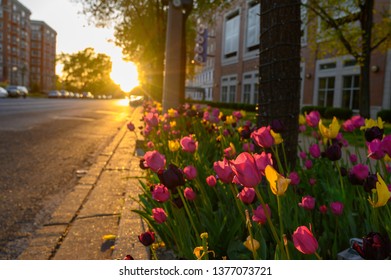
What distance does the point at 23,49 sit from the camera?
287 feet

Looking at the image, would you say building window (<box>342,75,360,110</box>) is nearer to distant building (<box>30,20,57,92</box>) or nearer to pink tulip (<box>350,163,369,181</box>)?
pink tulip (<box>350,163,369,181</box>)

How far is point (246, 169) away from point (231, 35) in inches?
1658

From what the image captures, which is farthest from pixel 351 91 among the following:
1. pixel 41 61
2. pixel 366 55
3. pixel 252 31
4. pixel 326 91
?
pixel 41 61

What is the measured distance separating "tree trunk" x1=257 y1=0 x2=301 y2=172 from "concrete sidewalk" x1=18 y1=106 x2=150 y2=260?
117 cm

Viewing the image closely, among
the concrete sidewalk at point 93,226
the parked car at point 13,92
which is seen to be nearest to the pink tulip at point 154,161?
the concrete sidewalk at point 93,226

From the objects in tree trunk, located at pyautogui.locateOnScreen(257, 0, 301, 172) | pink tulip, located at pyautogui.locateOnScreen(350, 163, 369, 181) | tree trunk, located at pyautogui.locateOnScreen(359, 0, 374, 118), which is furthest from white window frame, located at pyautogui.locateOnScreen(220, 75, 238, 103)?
pink tulip, located at pyautogui.locateOnScreen(350, 163, 369, 181)

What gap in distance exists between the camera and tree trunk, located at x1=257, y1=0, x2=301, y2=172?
289 centimetres

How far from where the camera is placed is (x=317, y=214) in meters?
2.38

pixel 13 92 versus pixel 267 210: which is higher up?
pixel 13 92

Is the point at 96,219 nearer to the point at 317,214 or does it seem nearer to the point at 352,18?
the point at 317,214

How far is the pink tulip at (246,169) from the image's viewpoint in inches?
42.3

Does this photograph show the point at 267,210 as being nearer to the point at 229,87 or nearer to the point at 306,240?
the point at 306,240
